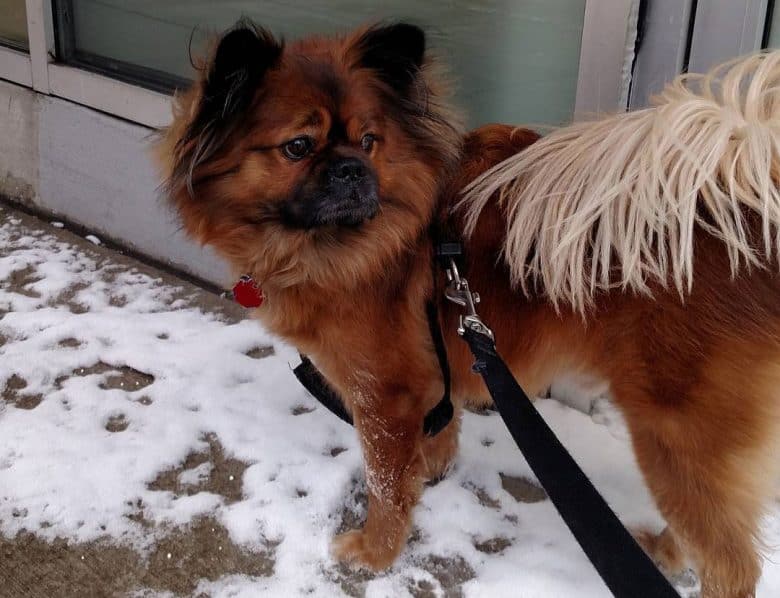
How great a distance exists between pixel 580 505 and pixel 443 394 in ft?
3.05

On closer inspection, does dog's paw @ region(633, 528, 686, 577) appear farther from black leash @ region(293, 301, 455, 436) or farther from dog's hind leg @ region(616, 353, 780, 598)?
black leash @ region(293, 301, 455, 436)

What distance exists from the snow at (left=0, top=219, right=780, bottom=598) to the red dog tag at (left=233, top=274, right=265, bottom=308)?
2.13 ft

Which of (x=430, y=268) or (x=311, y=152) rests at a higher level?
(x=311, y=152)

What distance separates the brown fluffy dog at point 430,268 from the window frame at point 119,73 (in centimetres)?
69

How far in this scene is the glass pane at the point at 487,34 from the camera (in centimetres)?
293

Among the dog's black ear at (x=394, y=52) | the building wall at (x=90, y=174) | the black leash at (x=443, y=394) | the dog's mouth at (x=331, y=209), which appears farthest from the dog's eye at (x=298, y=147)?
the building wall at (x=90, y=174)

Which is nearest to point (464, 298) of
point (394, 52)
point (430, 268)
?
point (430, 268)

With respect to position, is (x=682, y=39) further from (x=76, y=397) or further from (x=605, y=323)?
(x=76, y=397)

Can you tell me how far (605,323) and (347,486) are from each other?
108 cm

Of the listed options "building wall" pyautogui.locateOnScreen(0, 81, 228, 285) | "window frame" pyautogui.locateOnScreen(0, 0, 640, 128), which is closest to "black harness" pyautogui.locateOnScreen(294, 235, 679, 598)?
"window frame" pyautogui.locateOnScreen(0, 0, 640, 128)

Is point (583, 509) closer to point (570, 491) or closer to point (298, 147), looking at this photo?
point (570, 491)

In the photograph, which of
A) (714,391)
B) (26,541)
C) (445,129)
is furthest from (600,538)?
(26,541)

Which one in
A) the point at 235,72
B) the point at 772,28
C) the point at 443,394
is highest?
the point at 772,28

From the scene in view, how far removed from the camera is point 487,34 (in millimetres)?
3115
